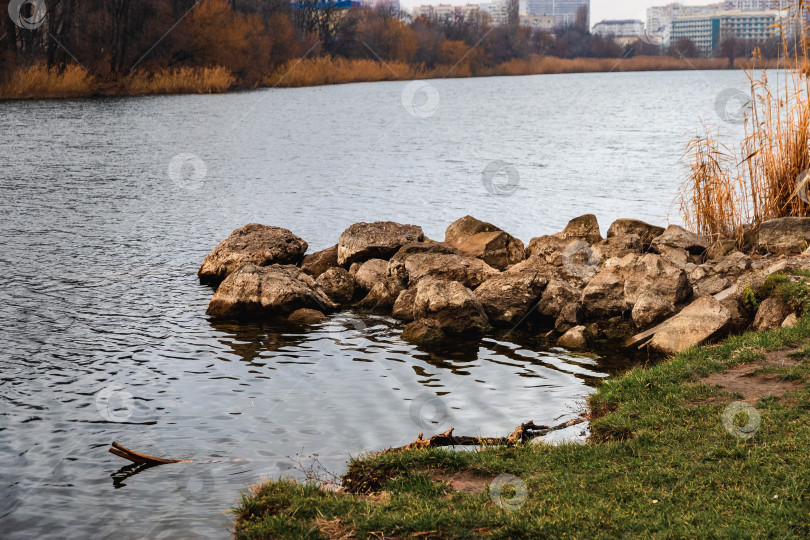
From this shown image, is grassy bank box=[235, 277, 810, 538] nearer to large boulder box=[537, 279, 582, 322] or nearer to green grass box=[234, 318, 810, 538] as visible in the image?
green grass box=[234, 318, 810, 538]

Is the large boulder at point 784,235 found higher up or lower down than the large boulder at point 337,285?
higher up

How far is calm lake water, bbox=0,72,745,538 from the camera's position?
7.88m

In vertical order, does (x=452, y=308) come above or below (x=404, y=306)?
above

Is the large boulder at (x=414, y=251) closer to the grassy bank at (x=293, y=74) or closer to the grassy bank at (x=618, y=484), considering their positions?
the grassy bank at (x=618, y=484)

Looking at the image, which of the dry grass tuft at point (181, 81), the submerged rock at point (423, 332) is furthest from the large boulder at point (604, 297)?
the dry grass tuft at point (181, 81)

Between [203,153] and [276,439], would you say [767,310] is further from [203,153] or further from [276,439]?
[203,153]

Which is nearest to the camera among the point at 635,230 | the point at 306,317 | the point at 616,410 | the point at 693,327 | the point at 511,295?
the point at 616,410

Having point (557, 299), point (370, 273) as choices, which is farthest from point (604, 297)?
point (370, 273)

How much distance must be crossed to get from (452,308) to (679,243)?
4951 mm

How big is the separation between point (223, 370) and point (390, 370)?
2.21 metres

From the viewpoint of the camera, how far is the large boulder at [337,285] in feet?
48.6

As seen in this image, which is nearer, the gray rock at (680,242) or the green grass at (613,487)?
the green grass at (613,487)

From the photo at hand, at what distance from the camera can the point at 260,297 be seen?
13.7 metres

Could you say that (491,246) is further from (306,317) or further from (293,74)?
(293,74)
